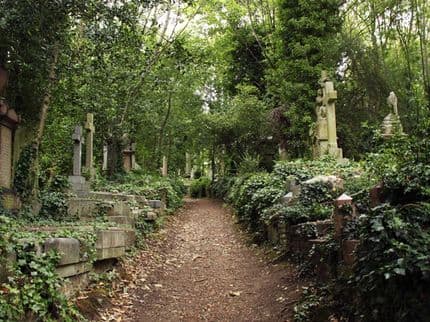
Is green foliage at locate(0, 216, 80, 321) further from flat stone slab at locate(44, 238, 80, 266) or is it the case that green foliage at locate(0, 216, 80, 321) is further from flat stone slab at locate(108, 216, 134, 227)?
flat stone slab at locate(108, 216, 134, 227)

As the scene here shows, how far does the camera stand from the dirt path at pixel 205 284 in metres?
5.41

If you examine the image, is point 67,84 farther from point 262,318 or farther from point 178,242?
point 262,318

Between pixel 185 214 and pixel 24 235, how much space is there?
11264 millimetres

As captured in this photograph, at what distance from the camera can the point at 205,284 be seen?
701cm

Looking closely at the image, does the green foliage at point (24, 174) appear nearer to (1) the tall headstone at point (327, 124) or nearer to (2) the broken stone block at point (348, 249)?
(2) the broken stone block at point (348, 249)

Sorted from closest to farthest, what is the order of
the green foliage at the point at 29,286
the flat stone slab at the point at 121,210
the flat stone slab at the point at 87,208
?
the green foliage at the point at 29,286 < the flat stone slab at the point at 87,208 < the flat stone slab at the point at 121,210

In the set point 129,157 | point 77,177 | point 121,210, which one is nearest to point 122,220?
point 121,210

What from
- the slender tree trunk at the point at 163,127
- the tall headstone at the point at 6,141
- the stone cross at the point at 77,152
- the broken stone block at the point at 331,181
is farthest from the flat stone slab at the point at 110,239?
the slender tree trunk at the point at 163,127

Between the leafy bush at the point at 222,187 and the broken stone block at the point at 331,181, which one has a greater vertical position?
the broken stone block at the point at 331,181

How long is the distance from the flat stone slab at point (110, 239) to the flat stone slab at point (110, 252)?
45mm

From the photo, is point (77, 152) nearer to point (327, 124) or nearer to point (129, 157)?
point (327, 124)

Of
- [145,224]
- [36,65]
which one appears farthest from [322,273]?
[36,65]

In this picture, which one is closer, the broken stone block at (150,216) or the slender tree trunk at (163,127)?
the broken stone block at (150,216)

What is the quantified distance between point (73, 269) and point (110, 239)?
4.83 ft
